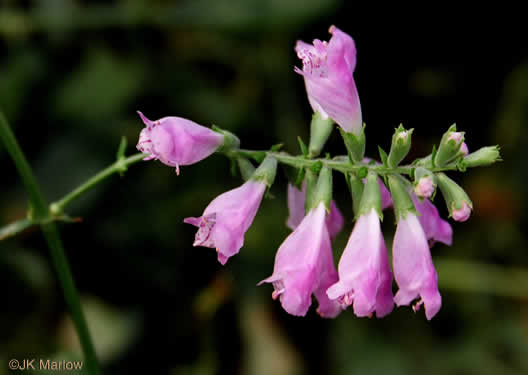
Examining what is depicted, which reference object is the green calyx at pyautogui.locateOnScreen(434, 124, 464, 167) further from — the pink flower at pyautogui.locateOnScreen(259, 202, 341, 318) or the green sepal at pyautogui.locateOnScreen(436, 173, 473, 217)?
the pink flower at pyautogui.locateOnScreen(259, 202, 341, 318)

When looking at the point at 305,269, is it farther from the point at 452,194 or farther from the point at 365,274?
the point at 452,194

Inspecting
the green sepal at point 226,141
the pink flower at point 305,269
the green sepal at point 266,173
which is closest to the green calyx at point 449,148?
the pink flower at point 305,269

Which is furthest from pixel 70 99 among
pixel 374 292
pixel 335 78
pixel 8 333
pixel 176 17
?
pixel 374 292

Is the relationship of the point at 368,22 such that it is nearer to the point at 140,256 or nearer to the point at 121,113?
the point at 121,113

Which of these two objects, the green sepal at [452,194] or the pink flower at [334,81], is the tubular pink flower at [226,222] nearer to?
the pink flower at [334,81]

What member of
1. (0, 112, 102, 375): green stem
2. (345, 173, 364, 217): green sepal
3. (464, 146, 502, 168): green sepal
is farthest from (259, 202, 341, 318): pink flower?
(0, 112, 102, 375): green stem

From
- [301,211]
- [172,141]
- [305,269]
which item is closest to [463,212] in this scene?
[305,269]

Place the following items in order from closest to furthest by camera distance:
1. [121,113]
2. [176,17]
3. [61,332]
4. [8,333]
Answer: [8,333], [61,332], [121,113], [176,17]
